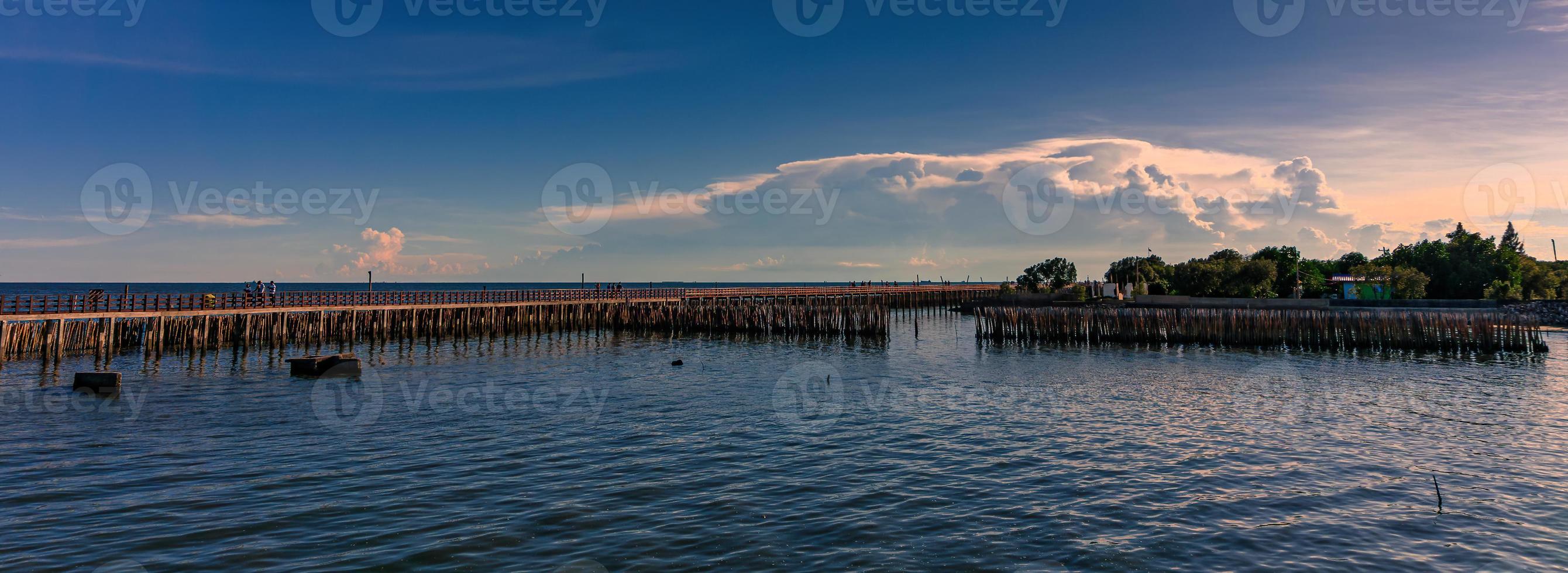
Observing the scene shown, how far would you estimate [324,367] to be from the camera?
30.9 meters

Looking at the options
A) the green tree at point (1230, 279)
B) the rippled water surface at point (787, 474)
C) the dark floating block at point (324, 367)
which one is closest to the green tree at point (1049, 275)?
the green tree at point (1230, 279)

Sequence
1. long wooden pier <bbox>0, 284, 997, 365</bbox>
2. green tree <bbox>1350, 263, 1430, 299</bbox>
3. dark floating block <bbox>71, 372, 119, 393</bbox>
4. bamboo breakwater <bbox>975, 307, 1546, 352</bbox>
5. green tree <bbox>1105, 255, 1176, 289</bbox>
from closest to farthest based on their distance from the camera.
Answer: dark floating block <bbox>71, 372, 119, 393</bbox> → long wooden pier <bbox>0, 284, 997, 365</bbox> → bamboo breakwater <bbox>975, 307, 1546, 352</bbox> → green tree <bbox>1350, 263, 1430, 299</bbox> → green tree <bbox>1105, 255, 1176, 289</bbox>

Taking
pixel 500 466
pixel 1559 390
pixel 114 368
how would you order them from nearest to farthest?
pixel 500 466, pixel 1559 390, pixel 114 368

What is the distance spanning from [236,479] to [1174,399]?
87.7 feet

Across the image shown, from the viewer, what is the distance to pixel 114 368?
109ft

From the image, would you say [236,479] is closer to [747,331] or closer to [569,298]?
[747,331]

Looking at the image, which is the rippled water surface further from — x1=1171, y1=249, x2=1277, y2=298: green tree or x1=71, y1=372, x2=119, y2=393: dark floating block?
x1=1171, y1=249, x2=1277, y2=298: green tree

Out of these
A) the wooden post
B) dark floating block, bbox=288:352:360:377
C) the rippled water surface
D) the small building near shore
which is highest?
the small building near shore

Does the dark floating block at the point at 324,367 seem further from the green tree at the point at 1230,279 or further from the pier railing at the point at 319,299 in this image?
the green tree at the point at 1230,279

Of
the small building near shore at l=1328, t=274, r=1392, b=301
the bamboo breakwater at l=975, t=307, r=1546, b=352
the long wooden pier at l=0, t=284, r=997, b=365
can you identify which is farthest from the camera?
the small building near shore at l=1328, t=274, r=1392, b=301

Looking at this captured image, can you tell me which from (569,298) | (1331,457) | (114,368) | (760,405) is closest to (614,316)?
(569,298)

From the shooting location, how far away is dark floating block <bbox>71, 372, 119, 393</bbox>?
25422 mm

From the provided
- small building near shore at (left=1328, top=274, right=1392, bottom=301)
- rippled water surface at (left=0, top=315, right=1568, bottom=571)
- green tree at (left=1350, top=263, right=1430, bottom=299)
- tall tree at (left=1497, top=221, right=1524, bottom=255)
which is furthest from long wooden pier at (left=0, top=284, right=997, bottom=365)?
tall tree at (left=1497, top=221, right=1524, bottom=255)

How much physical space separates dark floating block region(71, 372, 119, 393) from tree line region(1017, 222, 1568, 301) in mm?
72848
